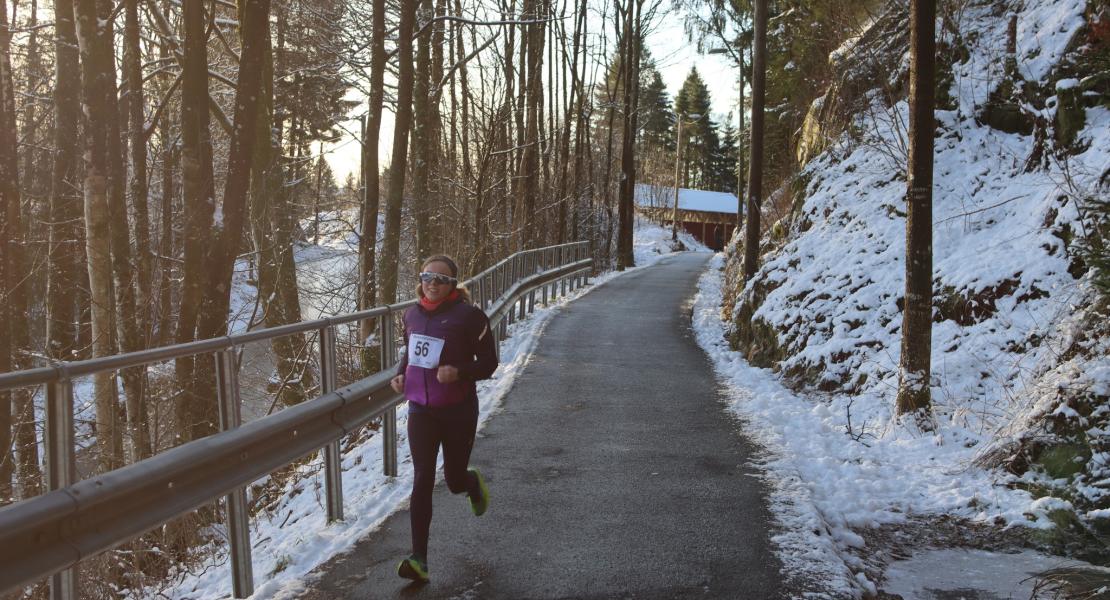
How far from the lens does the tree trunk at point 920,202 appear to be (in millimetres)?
7977

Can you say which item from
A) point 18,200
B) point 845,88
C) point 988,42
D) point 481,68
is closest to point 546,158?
point 481,68

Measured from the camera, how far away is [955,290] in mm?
9477

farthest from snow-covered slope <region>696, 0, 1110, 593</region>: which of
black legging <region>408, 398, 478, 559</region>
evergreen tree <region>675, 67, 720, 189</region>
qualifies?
evergreen tree <region>675, 67, 720, 189</region>

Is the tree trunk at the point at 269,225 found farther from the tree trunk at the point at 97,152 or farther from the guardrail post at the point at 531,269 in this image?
the guardrail post at the point at 531,269

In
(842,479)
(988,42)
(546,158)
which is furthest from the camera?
(546,158)

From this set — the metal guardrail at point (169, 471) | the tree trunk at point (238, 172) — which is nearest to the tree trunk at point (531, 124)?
the tree trunk at point (238, 172)

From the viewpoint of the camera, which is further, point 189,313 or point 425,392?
point 189,313

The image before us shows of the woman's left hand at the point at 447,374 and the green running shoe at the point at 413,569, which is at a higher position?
the woman's left hand at the point at 447,374

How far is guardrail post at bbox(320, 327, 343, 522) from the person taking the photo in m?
5.55

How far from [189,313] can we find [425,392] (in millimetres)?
5795

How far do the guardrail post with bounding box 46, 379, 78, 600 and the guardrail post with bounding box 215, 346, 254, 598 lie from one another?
1.15m

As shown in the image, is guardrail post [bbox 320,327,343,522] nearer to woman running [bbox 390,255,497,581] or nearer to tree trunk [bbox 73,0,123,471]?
woman running [bbox 390,255,497,581]

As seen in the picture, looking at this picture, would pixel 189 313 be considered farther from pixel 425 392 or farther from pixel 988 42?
pixel 988 42

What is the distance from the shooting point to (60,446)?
3201 mm
